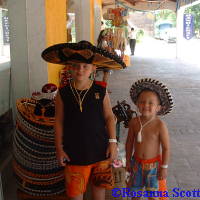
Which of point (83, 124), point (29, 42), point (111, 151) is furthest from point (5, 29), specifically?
point (111, 151)

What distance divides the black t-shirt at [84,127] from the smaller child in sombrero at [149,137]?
267 mm

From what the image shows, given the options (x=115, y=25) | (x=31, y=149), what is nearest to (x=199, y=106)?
(x=31, y=149)

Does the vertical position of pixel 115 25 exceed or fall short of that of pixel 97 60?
it exceeds it

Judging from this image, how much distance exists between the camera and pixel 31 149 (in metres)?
2.69

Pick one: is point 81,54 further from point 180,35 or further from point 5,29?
point 180,35

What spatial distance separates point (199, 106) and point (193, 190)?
3.45 metres

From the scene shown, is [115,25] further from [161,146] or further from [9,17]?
[161,146]

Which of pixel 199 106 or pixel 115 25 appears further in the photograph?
pixel 115 25

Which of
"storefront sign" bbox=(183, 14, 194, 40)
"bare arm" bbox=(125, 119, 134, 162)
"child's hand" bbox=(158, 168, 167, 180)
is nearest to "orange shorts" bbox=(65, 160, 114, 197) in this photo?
"bare arm" bbox=(125, 119, 134, 162)

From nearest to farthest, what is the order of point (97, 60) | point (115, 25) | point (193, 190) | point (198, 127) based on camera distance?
point (97, 60) → point (193, 190) → point (198, 127) → point (115, 25)

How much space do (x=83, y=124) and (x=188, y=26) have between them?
14.2 meters

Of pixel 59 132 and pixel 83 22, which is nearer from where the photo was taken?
pixel 59 132

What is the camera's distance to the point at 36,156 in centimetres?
269

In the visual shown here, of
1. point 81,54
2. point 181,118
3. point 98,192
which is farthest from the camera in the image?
point 181,118
